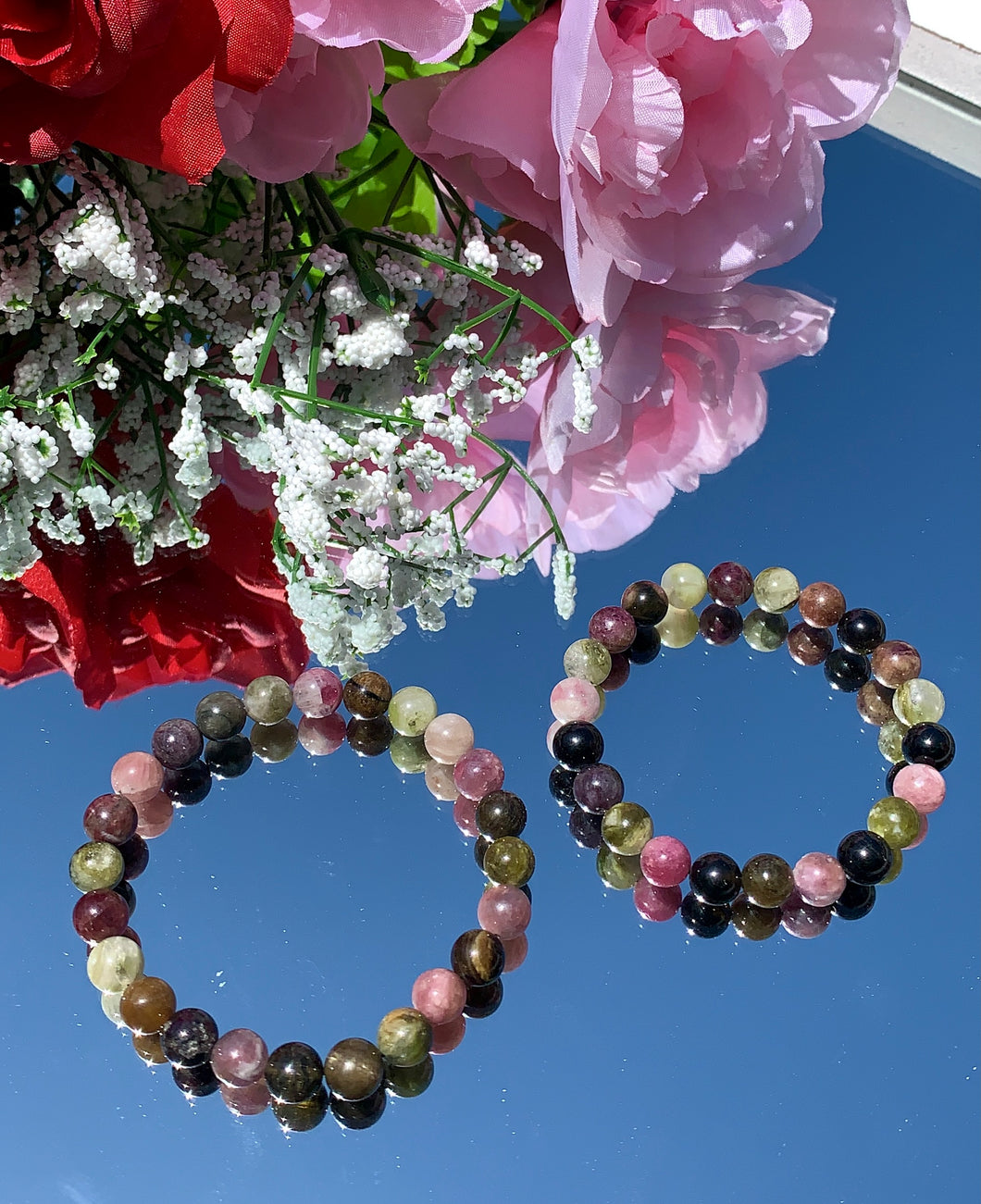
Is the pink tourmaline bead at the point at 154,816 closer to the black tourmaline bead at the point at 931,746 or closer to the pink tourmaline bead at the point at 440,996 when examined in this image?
the pink tourmaline bead at the point at 440,996

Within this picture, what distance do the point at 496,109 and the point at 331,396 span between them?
10cm

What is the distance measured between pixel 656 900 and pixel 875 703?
0.15 metres

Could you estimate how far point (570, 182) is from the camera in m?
0.41

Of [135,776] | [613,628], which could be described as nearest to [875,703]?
[613,628]

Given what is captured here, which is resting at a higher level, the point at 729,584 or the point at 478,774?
the point at 729,584

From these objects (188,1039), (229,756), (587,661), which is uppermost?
(587,661)

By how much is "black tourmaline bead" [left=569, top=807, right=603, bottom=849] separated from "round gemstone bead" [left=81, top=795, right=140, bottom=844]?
183 millimetres

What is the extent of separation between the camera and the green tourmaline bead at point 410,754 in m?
0.55

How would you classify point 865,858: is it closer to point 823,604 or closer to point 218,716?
point 823,604

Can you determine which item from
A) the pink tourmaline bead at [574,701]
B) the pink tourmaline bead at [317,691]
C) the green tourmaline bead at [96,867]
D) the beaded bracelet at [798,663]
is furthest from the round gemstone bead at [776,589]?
the green tourmaline bead at [96,867]

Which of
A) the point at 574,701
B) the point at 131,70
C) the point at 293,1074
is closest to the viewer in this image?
the point at 131,70

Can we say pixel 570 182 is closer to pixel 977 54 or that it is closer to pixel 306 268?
pixel 306 268

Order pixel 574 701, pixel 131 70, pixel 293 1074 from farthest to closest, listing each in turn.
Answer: pixel 574 701
pixel 293 1074
pixel 131 70

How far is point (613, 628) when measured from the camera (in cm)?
58
